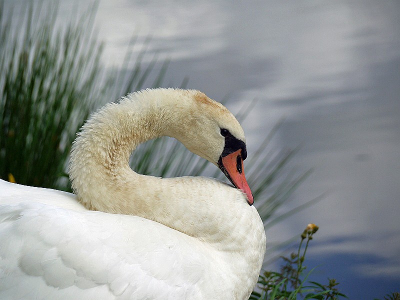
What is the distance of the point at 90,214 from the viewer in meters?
2.06

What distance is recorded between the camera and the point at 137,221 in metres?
2.09

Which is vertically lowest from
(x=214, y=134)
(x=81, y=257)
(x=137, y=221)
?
(x=81, y=257)

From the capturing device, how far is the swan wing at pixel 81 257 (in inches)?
75.5

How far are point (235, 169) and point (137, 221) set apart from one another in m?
0.53

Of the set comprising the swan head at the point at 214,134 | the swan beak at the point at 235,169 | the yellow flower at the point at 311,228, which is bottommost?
the yellow flower at the point at 311,228

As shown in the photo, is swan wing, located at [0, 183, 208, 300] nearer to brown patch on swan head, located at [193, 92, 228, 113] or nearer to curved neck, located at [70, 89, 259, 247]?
curved neck, located at [70, 89, 259, 247]

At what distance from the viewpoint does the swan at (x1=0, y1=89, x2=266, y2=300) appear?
193 cm

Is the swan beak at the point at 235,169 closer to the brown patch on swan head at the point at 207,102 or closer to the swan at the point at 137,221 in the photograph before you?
the swan at the point at 137,221

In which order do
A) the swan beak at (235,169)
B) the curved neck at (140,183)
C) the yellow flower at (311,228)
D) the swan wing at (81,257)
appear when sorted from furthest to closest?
the yellow flower at (311,228) < the swan beak at (235,169) < the curved neck at (140,183) < the swan wing at (81,257)

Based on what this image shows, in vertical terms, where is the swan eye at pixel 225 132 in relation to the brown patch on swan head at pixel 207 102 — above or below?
below

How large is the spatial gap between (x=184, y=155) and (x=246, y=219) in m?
1.68

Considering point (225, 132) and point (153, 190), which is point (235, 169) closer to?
point (225, 132)

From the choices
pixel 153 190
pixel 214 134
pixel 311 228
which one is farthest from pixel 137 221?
pixel 311 228

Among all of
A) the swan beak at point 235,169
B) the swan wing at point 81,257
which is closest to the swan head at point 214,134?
the swan beak at point 235,169
